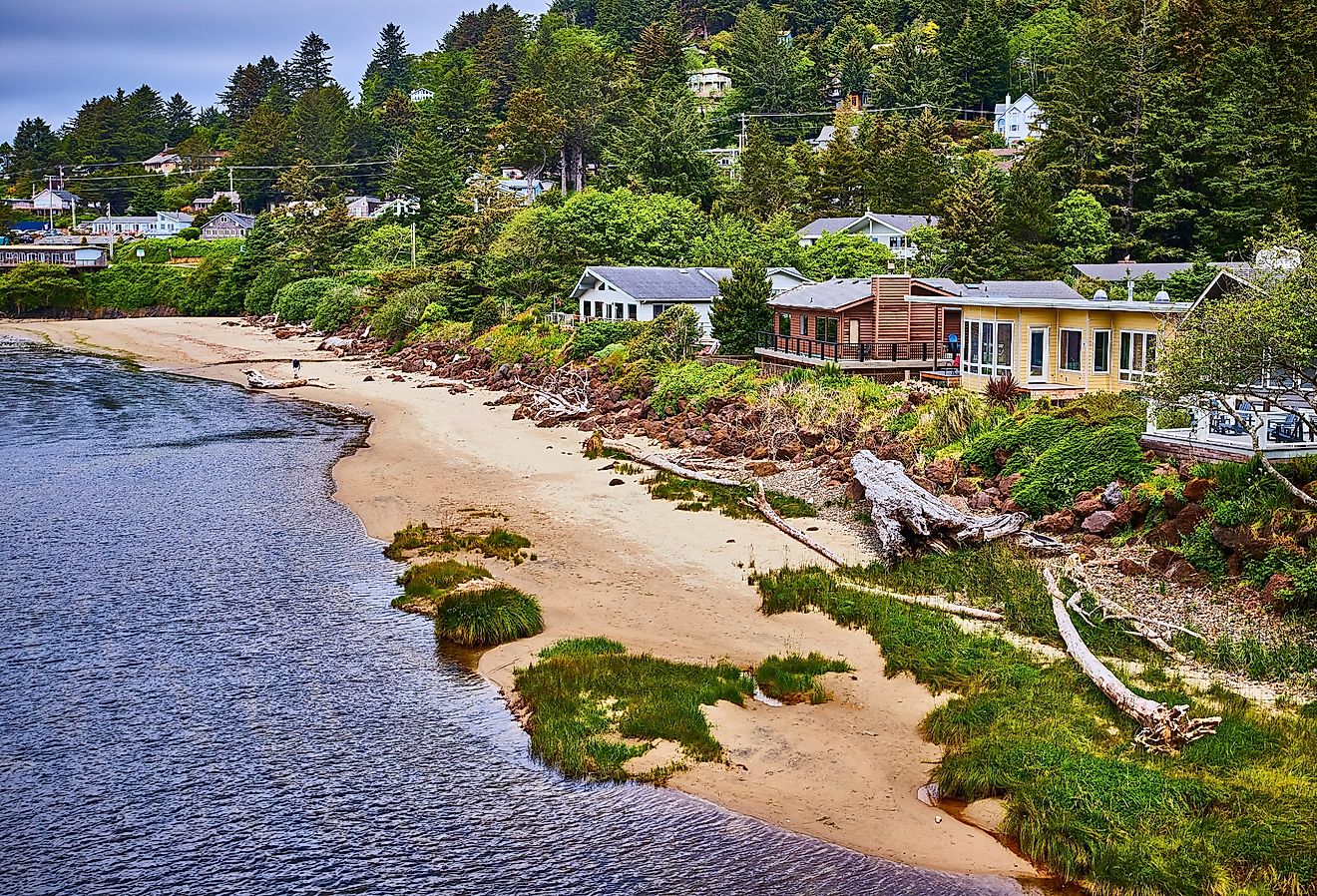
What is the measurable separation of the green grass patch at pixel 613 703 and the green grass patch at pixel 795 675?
408mm

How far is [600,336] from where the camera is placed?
6072 centimetres

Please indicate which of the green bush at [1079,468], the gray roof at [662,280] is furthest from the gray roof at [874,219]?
the green bush at [1079,468]

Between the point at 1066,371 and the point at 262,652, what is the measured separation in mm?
27652

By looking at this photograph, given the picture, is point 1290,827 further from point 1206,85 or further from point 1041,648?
point 1206,85

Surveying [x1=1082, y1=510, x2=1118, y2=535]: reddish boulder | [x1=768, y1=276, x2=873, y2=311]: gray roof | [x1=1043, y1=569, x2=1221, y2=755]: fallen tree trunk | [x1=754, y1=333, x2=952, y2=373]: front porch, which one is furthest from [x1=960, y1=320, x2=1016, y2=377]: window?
[x1=1043, y1=569, x2=1221, y2=755]: fallen tree trunk

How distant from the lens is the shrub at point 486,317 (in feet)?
242

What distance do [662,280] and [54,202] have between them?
131967 mm

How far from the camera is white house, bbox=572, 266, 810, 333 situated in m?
61.4

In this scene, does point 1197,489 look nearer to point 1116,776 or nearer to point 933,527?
point 933,527

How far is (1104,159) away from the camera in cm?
6775

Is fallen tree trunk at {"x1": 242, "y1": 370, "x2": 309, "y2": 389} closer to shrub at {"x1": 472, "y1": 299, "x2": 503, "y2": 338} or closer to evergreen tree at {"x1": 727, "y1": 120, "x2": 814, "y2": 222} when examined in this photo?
shrub at {"x1": 472, "y1": 299, "x2": 503, "y2": 338}

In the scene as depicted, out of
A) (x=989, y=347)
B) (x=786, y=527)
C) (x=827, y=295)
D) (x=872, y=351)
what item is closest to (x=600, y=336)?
(x=827, y=295)

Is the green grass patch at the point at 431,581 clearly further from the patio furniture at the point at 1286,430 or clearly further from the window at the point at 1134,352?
the window at the point at 1134,352

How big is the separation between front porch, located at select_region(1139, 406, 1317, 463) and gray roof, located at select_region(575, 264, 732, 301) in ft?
117
